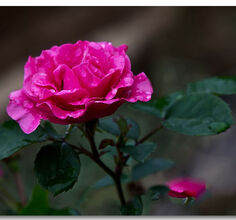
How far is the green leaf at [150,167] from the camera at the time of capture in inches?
26.4

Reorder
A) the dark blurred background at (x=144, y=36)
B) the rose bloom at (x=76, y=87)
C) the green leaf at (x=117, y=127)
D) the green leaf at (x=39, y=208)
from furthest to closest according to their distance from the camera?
the dark blurred background at (x=144, y=36), the green leaf at (x=39, y=208), the green leaf at (x=117, y=127), the rose bloom at (x=76, y=87)

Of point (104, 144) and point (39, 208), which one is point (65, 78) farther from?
point (39, 208)

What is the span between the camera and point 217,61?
194 centimetres

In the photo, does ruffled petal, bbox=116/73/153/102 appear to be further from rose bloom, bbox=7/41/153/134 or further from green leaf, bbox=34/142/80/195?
green leaf, bbox=34/142/80/195

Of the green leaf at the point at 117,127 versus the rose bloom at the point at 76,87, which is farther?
the green leaf at the point at 117,127

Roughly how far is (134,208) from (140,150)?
0.30ft

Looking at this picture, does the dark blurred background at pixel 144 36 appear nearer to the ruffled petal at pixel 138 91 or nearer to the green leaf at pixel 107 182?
the green leaf at pixel 107 182

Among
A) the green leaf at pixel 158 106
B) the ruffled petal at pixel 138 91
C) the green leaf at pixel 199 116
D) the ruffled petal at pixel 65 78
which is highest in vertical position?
the ruffled petal at pixel 65 78

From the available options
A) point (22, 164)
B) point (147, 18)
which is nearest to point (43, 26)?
point (147, 18)

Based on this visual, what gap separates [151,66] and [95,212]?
110cm

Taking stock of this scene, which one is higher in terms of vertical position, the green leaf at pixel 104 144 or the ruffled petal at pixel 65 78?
the ruffled petal at pixel 65 78

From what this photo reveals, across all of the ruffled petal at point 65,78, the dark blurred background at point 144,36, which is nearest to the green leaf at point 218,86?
the ruffled petal at point 65,78

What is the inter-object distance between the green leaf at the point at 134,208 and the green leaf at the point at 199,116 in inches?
4.8

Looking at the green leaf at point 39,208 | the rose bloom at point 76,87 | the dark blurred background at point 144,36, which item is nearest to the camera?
the rose bloom at point 76,87
